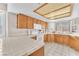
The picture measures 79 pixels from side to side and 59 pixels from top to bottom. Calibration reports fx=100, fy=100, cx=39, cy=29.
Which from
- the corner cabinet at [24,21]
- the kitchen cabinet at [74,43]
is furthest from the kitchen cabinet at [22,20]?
the kitchen cabinet at [74,43]

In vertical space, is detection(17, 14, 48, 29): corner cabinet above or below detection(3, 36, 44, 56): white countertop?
above

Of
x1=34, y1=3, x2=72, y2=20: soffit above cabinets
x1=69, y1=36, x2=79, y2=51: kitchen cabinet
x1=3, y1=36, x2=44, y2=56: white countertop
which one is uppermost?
x1=34, y1=3, x2=72, y2=20: soffit above cabinets

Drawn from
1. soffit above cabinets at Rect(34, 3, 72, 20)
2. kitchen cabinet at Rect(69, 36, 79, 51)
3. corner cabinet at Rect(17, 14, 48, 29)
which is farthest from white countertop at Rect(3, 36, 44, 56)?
kitchen cabinet at Rect(69, 36, 79, 51)

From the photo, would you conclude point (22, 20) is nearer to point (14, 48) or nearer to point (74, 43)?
point (14, 48)

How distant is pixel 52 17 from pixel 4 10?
1.98ft

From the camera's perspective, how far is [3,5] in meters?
0.83

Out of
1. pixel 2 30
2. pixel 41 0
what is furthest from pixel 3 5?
pixel 41 0

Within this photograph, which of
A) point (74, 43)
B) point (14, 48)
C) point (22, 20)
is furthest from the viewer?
point (74, 43)

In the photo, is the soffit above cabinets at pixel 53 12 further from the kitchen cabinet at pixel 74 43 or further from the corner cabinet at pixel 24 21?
the kitchen cabinet at pixel 74 43

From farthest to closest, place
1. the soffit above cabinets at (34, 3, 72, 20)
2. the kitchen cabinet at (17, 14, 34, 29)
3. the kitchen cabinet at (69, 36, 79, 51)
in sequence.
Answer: the kitchen cabinet at (69, 36, 79, 51)
the soffit above cabinets at (34, 3, 72, 20)
the kitchen cabinet at (17, 14, 34, 29)

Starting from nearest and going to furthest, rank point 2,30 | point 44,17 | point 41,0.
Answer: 1. point 2,30
2. point 41,0
3. point 44,17

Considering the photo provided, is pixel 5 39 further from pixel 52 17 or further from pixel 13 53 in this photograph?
pixel 52 17

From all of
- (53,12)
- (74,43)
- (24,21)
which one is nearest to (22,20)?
(24,21)

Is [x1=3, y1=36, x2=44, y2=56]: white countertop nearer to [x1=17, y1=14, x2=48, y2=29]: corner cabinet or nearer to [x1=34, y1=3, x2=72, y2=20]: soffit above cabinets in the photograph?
[x1=17, y1=14, x2=48, y2=29]: corner cabinet
